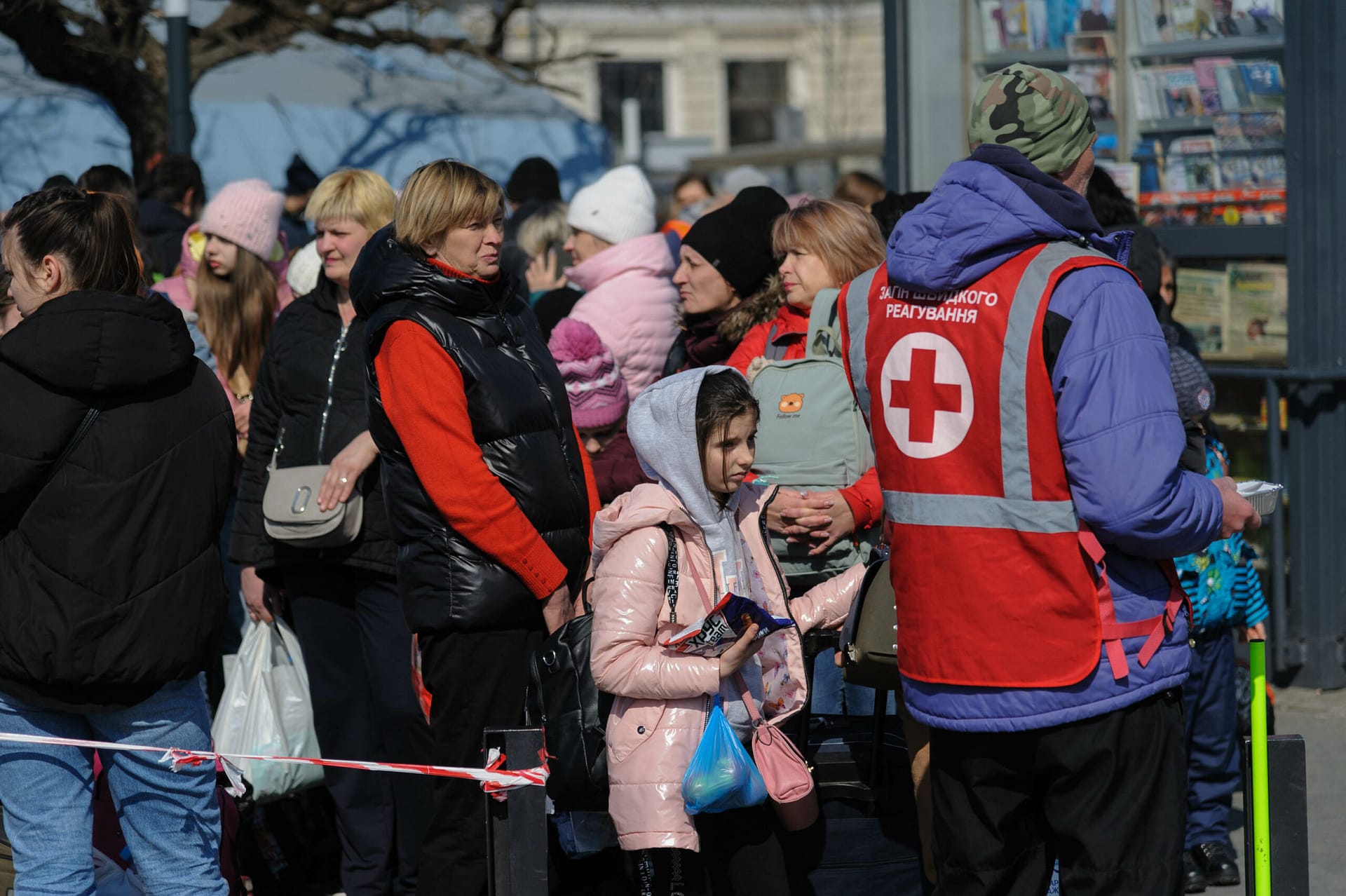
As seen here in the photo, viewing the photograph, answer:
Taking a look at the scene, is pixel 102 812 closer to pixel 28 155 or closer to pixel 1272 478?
pixel 1272 478

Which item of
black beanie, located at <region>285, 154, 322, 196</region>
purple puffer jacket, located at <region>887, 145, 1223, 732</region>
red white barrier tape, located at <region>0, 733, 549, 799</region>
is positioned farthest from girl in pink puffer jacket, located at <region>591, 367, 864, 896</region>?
black beanie, located at <region>285, 154, 322, 196</region>

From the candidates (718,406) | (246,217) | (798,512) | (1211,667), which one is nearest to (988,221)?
(718,406)

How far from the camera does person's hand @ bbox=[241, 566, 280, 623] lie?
15.0 ft

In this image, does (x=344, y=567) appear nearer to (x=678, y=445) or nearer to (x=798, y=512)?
(x=798, y=512)

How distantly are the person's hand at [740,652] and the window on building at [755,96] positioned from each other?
1732 inches

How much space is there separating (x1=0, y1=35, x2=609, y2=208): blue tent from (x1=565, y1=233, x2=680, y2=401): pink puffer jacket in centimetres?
625

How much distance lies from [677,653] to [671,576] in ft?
0.60

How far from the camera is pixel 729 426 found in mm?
3355

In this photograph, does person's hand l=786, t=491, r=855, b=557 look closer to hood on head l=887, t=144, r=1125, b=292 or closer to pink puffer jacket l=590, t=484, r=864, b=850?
pink puffer jacket l=590, t=484, r=864, b=850

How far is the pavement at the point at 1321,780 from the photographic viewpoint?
14.8 feet

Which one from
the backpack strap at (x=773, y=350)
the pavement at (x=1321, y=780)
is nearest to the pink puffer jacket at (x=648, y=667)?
the backpack strap at (x=773, y=350)

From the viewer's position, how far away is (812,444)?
Answer: 402 centimetres

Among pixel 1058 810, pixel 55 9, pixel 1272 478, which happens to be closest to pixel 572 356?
pixel 1058 810

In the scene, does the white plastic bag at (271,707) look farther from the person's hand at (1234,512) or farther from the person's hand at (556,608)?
the person's hand at (1234,512)
